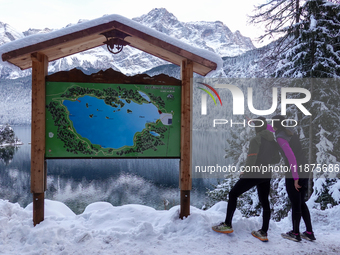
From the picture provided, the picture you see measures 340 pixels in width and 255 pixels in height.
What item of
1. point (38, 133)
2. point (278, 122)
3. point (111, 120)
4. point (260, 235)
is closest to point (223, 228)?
point (260, 235)

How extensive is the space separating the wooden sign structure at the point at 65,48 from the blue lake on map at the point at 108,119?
0.58 meters

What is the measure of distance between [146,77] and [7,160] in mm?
72813

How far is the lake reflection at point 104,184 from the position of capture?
32.3 meters

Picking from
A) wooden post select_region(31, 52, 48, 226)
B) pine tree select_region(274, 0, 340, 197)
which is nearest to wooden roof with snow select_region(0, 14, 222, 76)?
wooden post select_region(31, 52, 48, 226)

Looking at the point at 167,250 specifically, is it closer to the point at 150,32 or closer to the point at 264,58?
the point at 150,32

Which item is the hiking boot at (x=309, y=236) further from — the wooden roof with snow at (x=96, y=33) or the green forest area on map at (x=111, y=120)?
the wooden roof with snow at (x=96, y=33)

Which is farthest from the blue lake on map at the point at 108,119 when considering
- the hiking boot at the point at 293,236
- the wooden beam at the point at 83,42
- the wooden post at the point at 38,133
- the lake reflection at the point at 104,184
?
the lake reflection at the point at 104,184

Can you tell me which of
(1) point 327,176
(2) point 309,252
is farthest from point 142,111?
(1) point 327,176

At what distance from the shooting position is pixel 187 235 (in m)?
3.87

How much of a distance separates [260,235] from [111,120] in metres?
3.23

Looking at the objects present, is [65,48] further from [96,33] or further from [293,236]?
[293,236]

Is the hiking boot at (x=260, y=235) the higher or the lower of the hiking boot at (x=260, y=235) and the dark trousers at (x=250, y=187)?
the lower

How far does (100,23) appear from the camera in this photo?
4.11 m

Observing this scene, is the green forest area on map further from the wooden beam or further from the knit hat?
the knit hat
